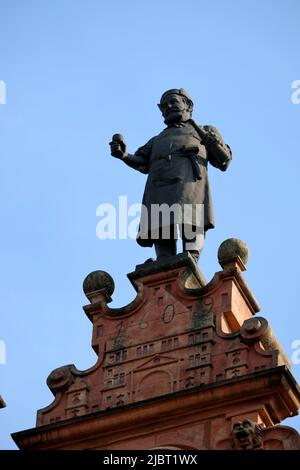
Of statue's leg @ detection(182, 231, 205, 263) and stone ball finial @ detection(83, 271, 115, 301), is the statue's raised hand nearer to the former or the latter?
statue's leg @ detection(182, 231, 205, 263)

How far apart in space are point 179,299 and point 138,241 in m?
2.04

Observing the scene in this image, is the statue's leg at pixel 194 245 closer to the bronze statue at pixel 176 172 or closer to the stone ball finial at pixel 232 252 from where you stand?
the bronze statue at pixel 176 172

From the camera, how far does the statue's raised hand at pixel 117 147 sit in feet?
148

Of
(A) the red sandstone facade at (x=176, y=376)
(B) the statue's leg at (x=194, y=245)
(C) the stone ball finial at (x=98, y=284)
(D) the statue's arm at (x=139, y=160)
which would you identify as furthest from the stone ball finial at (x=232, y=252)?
(D) the statue's arm at (x=139, y=160)

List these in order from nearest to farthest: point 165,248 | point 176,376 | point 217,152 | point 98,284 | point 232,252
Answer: point 176,376
point 232,252
point 98,284
point 165,248
point 217,152

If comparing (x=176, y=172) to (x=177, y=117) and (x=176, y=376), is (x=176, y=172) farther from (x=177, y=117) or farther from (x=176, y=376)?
(x=176, y=376)

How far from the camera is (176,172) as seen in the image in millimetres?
44500

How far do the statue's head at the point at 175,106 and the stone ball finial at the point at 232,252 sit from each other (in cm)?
344

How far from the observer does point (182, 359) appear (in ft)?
137

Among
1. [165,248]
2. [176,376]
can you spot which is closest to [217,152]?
[165,248]

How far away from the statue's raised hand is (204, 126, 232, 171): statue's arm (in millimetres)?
1425

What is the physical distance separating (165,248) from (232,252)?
1739 mm

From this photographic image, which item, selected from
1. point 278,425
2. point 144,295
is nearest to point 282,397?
point 278,425

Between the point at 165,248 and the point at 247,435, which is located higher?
the point at 165,248
